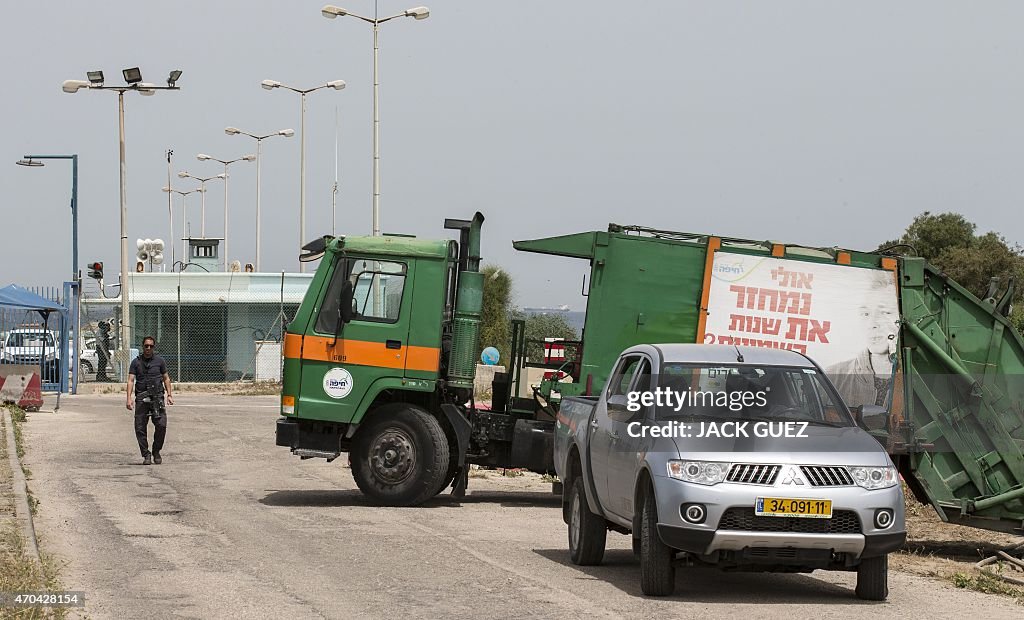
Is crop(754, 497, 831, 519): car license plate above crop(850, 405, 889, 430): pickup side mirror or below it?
below

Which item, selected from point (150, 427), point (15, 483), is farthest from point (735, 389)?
point (150, 427)

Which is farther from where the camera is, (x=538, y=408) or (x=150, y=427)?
(x=150, y=427)

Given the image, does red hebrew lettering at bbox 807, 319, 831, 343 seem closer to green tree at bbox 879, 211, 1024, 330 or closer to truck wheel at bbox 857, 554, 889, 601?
truck wheel at bbox 857, 554, 889, 601

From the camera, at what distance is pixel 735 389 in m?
10.3

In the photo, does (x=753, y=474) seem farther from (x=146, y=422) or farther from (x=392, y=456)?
(x=146, y=422)

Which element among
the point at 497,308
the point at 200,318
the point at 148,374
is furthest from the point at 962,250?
the point at 148,374

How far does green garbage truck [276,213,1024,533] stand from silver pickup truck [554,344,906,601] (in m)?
4.00

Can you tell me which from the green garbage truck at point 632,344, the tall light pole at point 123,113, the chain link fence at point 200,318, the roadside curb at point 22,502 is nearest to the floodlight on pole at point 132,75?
the tall light pole at point 123,113

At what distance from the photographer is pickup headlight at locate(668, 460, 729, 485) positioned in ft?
30.0

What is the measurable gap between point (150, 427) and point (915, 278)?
55.0ft

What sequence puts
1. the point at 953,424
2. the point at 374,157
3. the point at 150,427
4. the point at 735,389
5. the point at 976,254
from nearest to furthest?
the point at 735,389 < the point at 953,424 < the point at 150,427 < the point at 374,157 < the point at 976,254

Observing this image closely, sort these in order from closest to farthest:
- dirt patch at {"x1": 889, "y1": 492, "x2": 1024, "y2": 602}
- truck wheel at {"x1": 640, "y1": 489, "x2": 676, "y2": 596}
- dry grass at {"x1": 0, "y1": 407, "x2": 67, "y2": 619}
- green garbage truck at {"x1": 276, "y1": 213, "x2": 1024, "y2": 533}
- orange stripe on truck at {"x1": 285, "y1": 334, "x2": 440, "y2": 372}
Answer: dry grass at {"x1": 0, "y1": 407, "x2": 67, "y2": 619} → truck wheel at {"x1": 640, "y1": 489, "x2": 676, "y2": 596} → dirt patch at {"x1": 889, "y1": 492, "x2": 1024, "y2": 602} → green garbage truck at {"x1": 276, "y1": 213, "x2": 1024, "y2": 533} → orange stripe on truck at {"x1": 285, "y1": 334, "x2": 440, "y2": 372}

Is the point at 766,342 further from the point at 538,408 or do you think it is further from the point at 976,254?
the point at 976,254

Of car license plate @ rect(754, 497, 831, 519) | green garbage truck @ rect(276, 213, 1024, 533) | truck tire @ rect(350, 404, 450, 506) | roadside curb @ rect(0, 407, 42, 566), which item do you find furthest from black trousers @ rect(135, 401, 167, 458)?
car license plate @ rect(754, 497, 831, 519)
